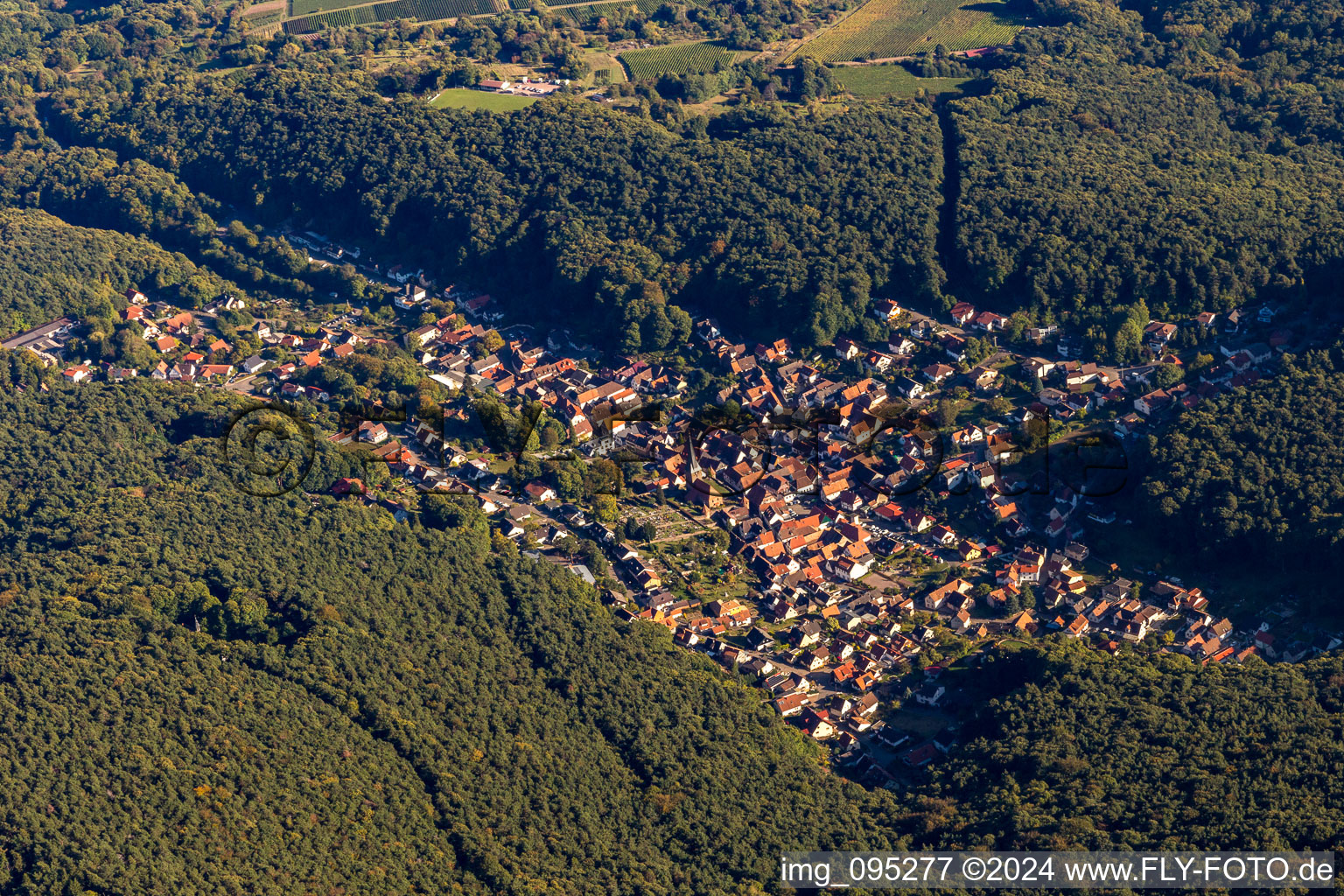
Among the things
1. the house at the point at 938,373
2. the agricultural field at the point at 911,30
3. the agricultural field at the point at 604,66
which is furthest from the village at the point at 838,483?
the agricultural field at the point at 911,30

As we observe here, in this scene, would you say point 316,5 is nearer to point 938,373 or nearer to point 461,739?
point 938,373

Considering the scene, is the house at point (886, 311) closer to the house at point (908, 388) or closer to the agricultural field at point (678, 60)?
the house at point (908, 388)

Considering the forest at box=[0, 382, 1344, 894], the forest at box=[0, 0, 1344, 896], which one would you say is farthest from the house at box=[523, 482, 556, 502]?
the forest at box=[0, 382, 1344, 894]

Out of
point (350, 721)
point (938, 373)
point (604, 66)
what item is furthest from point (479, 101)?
point (350, 721)

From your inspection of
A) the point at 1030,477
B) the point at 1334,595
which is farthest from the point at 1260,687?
the point at 1030,477

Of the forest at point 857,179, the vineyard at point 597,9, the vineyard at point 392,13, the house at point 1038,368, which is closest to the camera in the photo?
the house at point 1038,368
